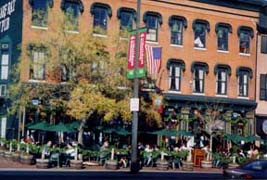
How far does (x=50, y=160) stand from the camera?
31.6 meters

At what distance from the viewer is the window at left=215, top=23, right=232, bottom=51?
4862 cm

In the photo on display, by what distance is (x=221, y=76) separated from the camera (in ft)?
159

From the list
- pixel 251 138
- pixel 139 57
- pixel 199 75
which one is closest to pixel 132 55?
pixel 139 57

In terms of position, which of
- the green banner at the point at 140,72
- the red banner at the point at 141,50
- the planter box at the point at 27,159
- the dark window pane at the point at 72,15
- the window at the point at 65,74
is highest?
the dark window pane at the point at 72,15

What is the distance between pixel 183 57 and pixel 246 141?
795 cm

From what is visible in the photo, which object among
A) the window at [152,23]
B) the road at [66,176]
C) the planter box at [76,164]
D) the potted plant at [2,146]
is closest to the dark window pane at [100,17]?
the window at [152,23]

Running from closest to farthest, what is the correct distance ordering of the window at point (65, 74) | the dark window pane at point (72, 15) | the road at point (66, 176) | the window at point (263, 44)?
the road at point (66, 176) → the window at point (65, 74) → the dark window pane at point (72, 15) → the window at point (263, 44)

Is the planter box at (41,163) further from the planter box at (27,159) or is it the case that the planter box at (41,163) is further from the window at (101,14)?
the window at (101,14)

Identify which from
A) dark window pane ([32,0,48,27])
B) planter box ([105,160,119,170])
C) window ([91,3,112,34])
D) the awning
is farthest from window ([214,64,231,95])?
planter box ([105,160,119,170])

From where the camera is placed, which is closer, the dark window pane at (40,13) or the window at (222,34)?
the dark window pane at (40,13)

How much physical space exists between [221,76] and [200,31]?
4.01 metres

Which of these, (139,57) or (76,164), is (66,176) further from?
(139,57)

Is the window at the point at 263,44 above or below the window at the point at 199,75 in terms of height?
above

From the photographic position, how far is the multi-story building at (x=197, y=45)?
43750mm
